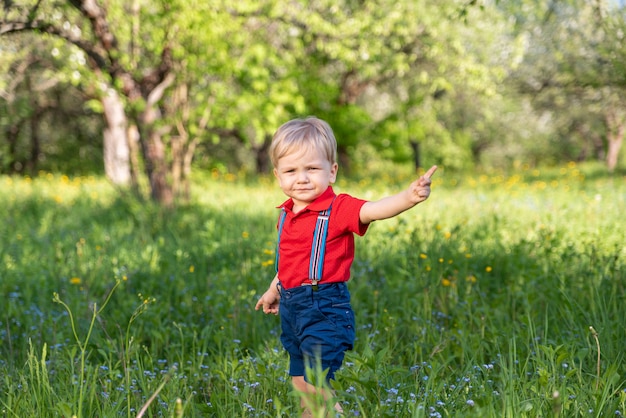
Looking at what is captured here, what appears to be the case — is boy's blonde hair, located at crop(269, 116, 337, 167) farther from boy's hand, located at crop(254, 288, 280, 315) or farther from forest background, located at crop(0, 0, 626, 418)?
forest background, located at crop(0, 0, 626, 418)

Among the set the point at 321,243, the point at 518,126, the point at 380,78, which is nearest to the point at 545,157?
the point at 518,126

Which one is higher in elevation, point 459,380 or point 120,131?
point 120,131

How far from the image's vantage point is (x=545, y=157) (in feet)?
116

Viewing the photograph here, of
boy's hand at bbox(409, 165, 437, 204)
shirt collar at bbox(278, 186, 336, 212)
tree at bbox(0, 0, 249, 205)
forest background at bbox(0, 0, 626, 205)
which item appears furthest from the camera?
forest background at bbox(0, 0, 626, 205)

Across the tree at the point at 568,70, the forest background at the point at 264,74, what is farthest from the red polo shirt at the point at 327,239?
the tree at the point at 568,70

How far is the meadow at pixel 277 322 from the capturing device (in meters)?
2.36

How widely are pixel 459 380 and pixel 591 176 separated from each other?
12.8 meters

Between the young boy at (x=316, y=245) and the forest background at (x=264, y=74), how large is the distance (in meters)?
2.67

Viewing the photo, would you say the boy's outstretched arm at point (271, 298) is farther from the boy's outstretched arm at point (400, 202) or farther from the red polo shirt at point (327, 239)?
the boy's outstretched arm at point (400, 202)

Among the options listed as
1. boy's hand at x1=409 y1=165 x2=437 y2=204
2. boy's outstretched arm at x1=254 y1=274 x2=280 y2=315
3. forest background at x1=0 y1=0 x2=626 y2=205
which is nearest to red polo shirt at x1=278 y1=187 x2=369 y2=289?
boy's outstretched arm at x1=254 y1=274 x2=280 y2=315

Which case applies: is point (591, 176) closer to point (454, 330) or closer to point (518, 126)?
point (454, 330)

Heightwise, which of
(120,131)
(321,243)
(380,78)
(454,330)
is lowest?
(454,330)

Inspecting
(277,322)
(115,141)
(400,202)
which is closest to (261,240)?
(277,322)

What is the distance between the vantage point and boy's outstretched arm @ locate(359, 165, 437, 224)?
217 cm
